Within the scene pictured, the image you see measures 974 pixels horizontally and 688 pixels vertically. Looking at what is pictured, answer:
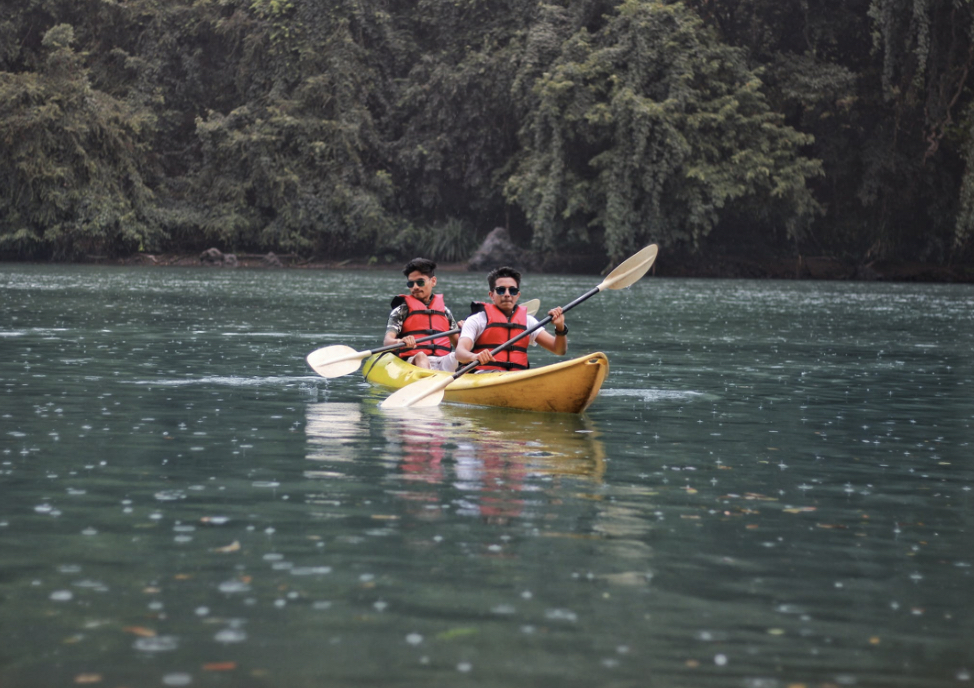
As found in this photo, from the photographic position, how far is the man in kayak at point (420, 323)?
1164 cm

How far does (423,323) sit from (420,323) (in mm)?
28

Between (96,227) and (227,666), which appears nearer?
(227,666)

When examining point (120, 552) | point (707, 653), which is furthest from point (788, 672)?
point (120, 552)

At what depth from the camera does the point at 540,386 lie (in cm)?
976

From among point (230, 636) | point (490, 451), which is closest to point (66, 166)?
point (490, 451)

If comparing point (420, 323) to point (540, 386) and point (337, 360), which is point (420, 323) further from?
point (540, 386)

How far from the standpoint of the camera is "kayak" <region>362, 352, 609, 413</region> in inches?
375

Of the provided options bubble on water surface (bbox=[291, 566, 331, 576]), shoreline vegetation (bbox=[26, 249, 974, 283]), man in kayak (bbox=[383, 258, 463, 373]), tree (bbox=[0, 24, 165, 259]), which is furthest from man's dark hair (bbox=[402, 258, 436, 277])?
tree (bbox=[0, 24, 165, 259])

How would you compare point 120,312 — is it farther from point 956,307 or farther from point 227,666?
point 227,666

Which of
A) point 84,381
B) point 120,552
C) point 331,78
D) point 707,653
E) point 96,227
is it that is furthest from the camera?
point 331,78

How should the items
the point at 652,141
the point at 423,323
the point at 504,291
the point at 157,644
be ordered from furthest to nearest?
the point at 652,141
the point at 423,323
the point at 504,291
the point at 157,644

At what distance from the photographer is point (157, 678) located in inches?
151

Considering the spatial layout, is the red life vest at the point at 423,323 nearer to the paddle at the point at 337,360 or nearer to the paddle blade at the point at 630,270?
the paddle at the point at 337,360

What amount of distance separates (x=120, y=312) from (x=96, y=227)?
21.5 meters
